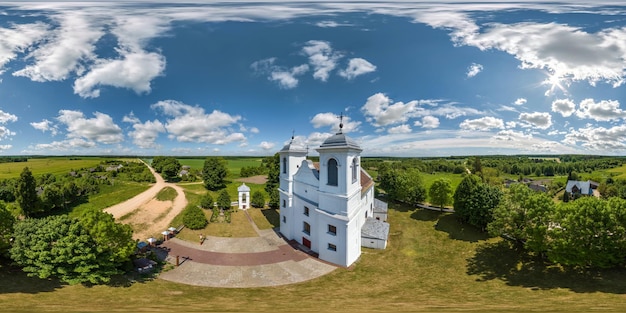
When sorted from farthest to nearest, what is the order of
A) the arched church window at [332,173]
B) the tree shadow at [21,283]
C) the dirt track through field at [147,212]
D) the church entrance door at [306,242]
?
1. the dirt track through field at [147,212]
2. the church entrance door at [306,242]
3. the arched church window at [332,173]
4. the tree shadow at [21,283]

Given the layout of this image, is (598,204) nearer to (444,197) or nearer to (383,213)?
(444,197)

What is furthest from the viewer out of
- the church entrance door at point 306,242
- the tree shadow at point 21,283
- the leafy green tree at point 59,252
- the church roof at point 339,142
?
the church entrance door at point 306,242

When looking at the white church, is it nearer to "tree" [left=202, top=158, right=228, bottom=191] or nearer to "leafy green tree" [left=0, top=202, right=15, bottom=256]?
"leafy green tree" [left=0, top=202, right=15, bottom=256]

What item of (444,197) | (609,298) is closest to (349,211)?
(609,298)

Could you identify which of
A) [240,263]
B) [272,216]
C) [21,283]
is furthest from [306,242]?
[21,283]

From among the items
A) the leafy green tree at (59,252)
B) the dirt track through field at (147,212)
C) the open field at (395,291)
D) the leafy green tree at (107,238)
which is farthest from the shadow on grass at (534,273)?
the dirt track through field at (147,212)

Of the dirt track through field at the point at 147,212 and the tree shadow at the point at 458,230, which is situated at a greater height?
the dirt track through field at the point at 147,212

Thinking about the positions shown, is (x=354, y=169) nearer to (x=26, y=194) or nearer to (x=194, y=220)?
(x=194, y=220)

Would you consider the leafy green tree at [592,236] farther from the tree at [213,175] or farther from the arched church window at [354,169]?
the tree at [213,175]
